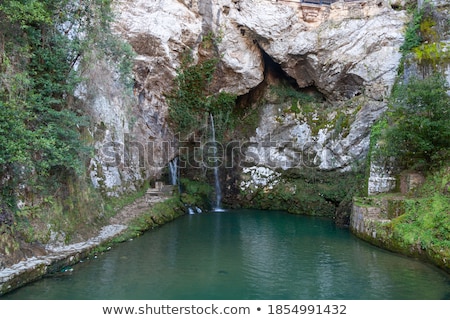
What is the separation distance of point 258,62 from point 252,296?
14.7m

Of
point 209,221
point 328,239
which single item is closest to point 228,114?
point 209,221

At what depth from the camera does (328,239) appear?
41.3ft

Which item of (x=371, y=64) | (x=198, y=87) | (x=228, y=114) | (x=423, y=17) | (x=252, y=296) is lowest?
(x=252, y=296)

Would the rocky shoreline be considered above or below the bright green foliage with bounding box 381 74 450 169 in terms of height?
below

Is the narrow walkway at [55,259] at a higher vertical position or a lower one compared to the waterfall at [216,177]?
lower

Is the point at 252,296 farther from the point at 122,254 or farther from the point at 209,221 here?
the point at 209,221

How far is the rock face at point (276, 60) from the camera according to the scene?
54.6 feet

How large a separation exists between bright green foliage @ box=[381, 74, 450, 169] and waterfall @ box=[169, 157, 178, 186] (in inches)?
440

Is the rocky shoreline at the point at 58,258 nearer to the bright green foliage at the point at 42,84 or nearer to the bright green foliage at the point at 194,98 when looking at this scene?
the bright green foliage at the point at 42,84

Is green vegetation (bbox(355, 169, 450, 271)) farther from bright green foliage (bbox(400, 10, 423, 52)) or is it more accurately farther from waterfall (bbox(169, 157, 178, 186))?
waterfall (bbox(169, 157, 178, 186))

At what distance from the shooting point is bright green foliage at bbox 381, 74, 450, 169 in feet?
36.3

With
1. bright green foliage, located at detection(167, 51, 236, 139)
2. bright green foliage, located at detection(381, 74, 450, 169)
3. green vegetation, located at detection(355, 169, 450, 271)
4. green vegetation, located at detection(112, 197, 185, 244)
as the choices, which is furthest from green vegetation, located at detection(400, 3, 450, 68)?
green vegetation, located at detection(112, 197, 185, 244)

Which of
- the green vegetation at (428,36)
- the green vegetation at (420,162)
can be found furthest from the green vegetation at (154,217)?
the green vegetation at (428,36)

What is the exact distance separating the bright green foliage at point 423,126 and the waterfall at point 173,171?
11.2 m
